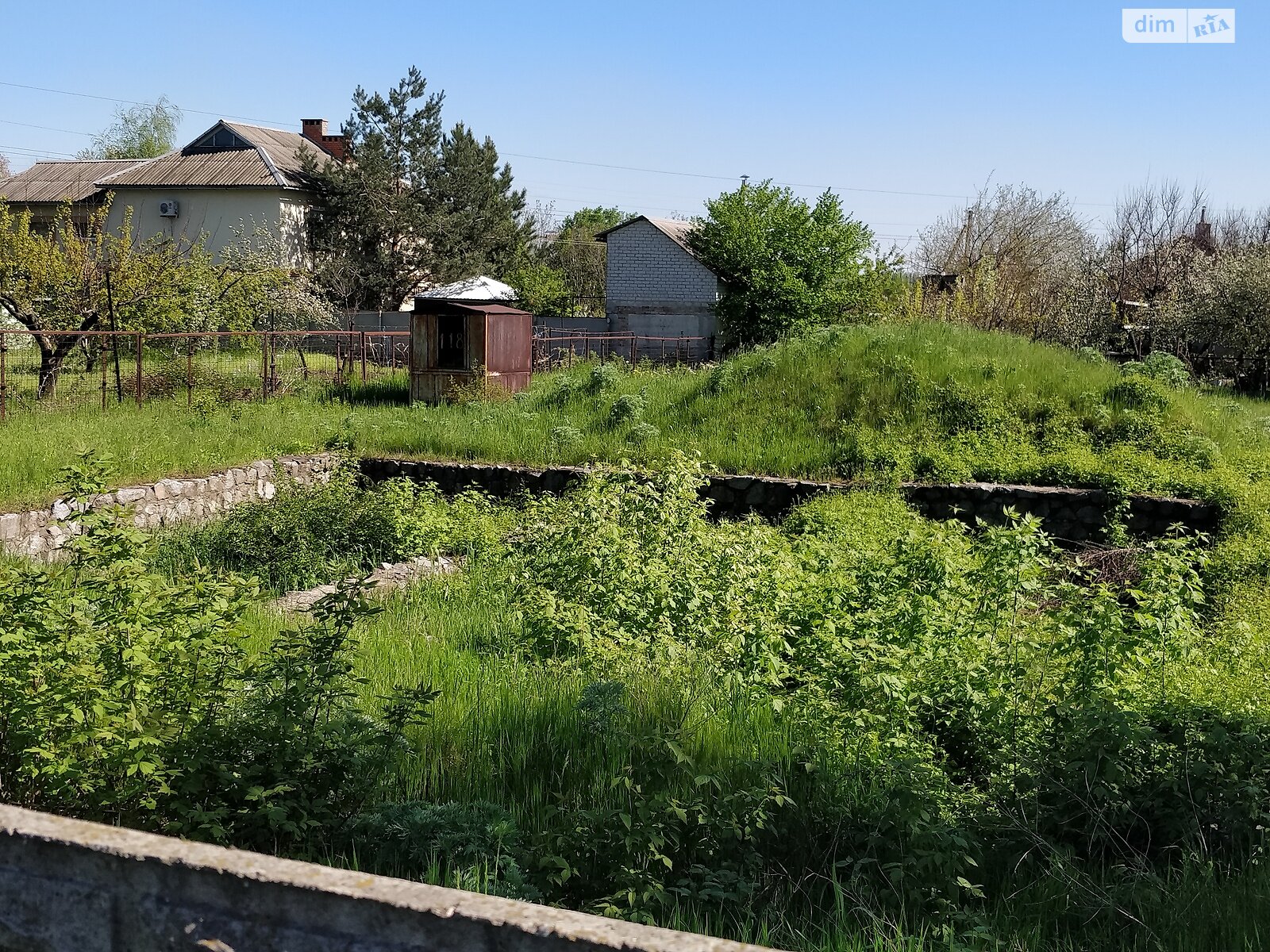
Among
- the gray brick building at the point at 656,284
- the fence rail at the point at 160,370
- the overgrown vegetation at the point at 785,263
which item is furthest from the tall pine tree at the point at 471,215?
the fence rail at the point at 160,370

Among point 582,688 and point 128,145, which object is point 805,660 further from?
point 128,145

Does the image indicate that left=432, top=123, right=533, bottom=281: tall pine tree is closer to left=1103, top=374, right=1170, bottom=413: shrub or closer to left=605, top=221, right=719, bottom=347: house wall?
left=605, top=221, right=719, bottom=347: house wall

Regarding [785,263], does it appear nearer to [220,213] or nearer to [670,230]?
[670,230]

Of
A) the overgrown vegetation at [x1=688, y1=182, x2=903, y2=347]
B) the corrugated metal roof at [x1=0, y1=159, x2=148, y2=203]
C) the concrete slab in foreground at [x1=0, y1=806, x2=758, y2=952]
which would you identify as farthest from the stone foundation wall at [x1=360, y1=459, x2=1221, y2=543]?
the corrugated metal roof at [x1=0, y1=159, x2=148, y2=203]

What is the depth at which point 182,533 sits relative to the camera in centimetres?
1172

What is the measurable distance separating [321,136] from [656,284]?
60.6 feet

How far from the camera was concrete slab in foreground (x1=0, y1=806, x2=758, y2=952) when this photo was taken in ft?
9.05

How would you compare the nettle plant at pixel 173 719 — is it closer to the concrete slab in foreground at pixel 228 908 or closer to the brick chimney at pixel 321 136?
the concrete slab in foreground at pixel 228 908

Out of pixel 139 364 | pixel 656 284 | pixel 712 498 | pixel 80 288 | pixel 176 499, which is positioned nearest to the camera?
pixel 176 499

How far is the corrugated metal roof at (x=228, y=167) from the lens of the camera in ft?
131

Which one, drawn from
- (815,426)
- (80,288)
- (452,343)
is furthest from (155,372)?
(815,426)

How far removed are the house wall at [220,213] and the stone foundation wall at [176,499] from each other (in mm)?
26722

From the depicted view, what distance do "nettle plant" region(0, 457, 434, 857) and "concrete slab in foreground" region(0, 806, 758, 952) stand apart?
2.51 ft

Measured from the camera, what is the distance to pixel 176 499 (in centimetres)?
1296
